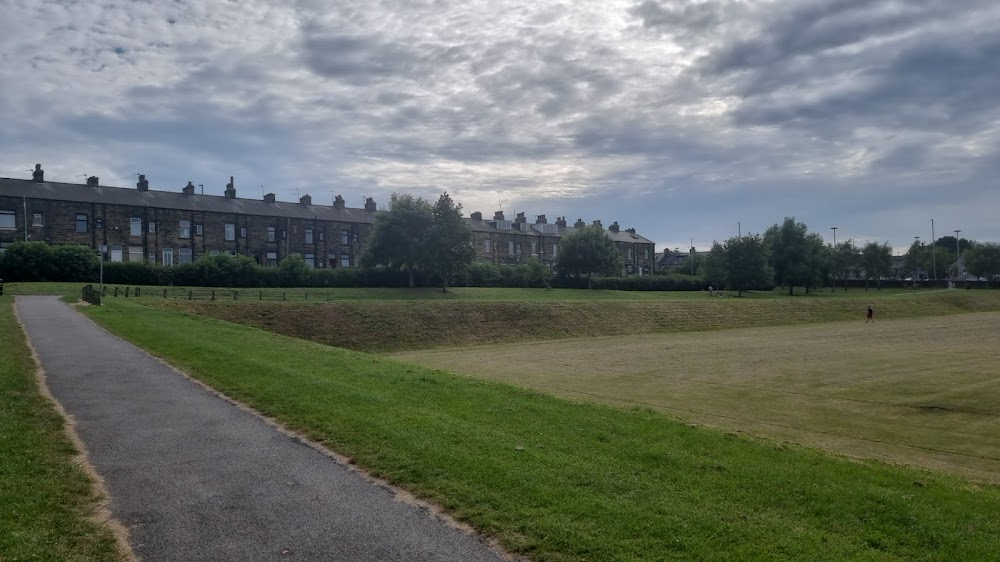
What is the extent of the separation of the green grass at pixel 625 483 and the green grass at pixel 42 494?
2.98 m

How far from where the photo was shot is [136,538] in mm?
6590

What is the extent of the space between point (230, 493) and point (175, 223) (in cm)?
7662

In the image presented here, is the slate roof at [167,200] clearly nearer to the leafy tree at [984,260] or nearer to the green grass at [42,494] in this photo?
the green grass at [42,494]

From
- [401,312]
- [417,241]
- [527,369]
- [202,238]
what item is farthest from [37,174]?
[527,369]

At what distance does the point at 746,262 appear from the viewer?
9519cm

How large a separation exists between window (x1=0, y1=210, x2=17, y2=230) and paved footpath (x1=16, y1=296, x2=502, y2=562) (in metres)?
65.6

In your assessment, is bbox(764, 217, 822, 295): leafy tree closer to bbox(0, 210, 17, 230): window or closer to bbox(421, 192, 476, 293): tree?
bbox(421, 192, 476, 293): tree

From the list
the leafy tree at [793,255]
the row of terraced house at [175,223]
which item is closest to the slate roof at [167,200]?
the row of terraced house at [175,223]

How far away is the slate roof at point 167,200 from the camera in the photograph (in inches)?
2766

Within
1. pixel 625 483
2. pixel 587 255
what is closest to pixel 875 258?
pixel 587 255

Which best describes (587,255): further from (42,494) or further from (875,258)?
(42,494)

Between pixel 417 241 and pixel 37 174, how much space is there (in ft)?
125

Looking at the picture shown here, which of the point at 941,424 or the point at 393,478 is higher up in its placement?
the point at 393,478

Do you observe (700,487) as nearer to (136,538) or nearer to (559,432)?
(559,432)
